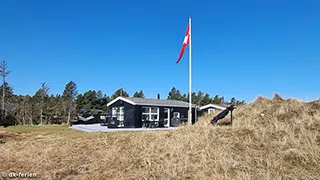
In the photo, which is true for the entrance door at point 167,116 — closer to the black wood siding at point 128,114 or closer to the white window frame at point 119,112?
the black wood siding at point 128,114

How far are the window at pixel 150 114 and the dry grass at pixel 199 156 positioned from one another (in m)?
12.6

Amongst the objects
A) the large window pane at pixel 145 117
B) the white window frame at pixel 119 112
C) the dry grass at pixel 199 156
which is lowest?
the dry grass at pixel 199 156

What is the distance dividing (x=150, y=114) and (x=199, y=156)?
617 inches

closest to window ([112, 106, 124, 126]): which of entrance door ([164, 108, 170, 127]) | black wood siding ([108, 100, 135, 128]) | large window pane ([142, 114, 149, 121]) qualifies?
black wood siding ([108, 100, 135, 128])

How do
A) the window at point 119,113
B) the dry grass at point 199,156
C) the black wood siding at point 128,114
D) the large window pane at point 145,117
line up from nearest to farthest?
the dry grass at point 199,156, the black wood siding at point 128,114, the large window pane at point 145,117, the window at point 119,113

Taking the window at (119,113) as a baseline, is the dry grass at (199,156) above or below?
below

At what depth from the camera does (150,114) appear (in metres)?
21.0

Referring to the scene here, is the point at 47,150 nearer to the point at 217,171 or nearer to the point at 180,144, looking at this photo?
the point at 180,144

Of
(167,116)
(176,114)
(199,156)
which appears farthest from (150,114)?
(199,156)

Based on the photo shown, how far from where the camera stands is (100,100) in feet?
177

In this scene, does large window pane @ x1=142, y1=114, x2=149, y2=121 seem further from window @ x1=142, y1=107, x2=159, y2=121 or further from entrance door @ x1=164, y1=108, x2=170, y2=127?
entrance door @ x1=164, y1=108, x2=170, y2=127

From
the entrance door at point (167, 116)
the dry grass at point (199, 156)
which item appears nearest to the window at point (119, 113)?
the entrance door at point (167, 116)

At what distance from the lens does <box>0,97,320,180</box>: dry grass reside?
4.57 metres

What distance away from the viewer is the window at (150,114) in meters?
20.6
